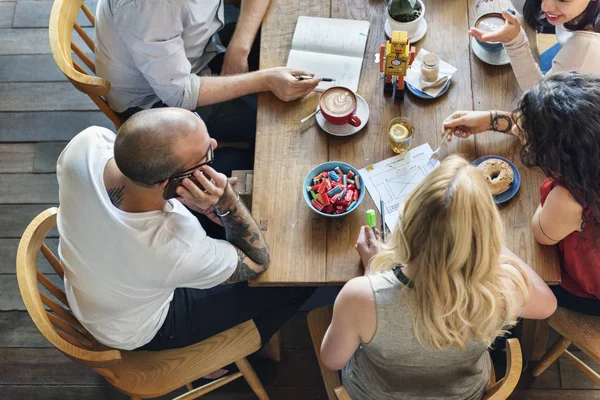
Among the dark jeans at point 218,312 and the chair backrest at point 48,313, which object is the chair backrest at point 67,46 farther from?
the dark jeans at point 218,312

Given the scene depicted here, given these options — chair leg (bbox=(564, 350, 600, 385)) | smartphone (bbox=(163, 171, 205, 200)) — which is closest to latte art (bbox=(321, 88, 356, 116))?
smartphone (bbox=(163, 171, 205, 200))

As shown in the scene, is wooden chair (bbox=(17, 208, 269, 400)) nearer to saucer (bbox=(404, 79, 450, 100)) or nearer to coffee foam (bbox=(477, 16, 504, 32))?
saucer (bbox=(404, 79, 450, 100))

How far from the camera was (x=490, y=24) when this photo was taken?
1921 mm

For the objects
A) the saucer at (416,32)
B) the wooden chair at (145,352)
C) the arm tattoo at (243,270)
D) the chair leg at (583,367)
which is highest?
the saucer at (416,32)

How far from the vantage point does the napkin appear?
6.11ft

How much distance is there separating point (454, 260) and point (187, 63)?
3.79 feet

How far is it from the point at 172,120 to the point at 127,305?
21.1 inches

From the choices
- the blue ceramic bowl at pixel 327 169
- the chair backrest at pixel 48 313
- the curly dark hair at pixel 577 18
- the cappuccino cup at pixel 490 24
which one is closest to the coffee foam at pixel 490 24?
the cappuccino cup at pixel 490 24

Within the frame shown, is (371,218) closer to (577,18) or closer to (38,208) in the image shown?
(577,18)

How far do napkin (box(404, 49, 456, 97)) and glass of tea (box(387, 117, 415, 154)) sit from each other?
14 cm

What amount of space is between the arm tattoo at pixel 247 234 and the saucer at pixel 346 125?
37 centimetres

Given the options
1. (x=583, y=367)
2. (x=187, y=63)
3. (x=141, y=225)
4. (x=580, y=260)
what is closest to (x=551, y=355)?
(x=583, y=367)

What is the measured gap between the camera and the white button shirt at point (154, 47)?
184 centimetres

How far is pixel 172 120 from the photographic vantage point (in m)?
1.50
